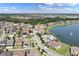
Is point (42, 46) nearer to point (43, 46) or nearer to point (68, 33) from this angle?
point (43, 46)

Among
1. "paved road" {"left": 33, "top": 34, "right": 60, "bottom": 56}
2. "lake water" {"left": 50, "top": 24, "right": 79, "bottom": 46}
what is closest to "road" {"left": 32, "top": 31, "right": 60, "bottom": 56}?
"paved road" {"left": 33, "top": 34, "right": 60, "bottom": 56}

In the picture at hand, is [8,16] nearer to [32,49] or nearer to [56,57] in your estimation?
[32,49]

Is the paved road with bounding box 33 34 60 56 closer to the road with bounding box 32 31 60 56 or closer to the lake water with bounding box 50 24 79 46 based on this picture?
the road with bounding box 32 31 60 56

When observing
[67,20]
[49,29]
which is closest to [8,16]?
[49,29]

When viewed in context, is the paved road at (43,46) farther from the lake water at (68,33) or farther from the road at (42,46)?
the lake water at (68,33)

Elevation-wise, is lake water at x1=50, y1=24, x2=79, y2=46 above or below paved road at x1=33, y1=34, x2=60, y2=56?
above

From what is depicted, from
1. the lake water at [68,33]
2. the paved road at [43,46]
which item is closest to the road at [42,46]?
the paved road at [43,46]

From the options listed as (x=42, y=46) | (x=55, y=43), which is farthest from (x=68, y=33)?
(x=42, y=46)

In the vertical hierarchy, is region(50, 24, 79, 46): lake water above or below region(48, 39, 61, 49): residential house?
above
